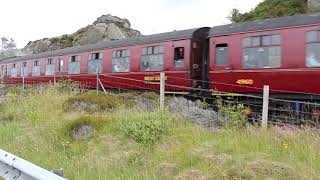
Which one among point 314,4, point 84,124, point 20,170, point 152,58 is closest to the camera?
point 20,170

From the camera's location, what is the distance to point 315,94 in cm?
1266

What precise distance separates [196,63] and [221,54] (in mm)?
1652

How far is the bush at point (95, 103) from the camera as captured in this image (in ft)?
37.3

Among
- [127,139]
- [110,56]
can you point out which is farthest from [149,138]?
[110,56]

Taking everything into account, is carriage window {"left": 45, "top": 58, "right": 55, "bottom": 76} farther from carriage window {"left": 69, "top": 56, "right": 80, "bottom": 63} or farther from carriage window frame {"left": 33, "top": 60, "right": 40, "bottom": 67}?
carriage window {"left": 69, "top": 56, "right": 80, "bottom": 63}

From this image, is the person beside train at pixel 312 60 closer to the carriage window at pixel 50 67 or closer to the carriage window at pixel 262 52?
the carriage window at pixel 262 52

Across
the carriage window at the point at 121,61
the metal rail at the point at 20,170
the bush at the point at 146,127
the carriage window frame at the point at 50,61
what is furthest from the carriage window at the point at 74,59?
the metal rail at the point at 20,170

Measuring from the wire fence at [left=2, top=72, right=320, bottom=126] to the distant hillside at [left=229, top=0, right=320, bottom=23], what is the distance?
1483cm

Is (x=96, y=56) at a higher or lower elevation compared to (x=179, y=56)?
higher

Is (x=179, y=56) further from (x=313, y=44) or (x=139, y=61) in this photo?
(x=313, y=44)

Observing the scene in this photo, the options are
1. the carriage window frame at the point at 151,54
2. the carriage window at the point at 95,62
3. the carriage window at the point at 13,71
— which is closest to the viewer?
the carriage window frame at the point at 151,54

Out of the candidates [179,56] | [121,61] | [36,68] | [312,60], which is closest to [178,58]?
[179,56]

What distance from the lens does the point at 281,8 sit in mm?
31500

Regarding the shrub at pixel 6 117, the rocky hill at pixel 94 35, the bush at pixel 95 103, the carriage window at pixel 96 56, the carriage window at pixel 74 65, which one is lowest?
the shrub at pixel 6 117
